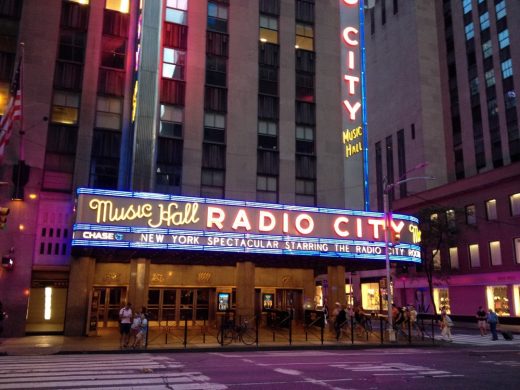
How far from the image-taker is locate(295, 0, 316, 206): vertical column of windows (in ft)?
121

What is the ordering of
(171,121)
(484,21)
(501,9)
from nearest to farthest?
1. (171,121)
2. (501,9)
3. (484,21)

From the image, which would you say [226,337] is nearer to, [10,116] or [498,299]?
[10,116]

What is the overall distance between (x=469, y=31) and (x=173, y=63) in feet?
164

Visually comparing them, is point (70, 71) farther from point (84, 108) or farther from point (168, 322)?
point (168, 322)

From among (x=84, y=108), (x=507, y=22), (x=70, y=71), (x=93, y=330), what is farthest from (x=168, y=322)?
(x=507, y=22)

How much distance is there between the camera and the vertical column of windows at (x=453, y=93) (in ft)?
220

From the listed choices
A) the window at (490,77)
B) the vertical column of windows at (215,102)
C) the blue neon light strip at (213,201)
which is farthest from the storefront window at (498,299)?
the vertical column of windows at (215,102)

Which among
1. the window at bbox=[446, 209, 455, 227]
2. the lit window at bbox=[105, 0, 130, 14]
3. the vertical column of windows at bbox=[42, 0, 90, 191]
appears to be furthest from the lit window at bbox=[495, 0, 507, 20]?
the vertical column of windows at bbox=[42, 0, 90, 191]

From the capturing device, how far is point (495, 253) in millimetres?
47281

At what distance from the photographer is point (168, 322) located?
33844 millimetres

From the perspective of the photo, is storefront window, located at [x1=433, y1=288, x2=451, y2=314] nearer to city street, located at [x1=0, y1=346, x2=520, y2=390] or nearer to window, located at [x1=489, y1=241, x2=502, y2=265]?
window, located at [x1=489, y1=241, x2=502, y2=265]

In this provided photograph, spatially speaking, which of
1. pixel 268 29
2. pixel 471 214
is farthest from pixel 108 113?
pixel 471 214

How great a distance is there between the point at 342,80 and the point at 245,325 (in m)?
19.9

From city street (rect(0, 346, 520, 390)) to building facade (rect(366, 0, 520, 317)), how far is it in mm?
28073
